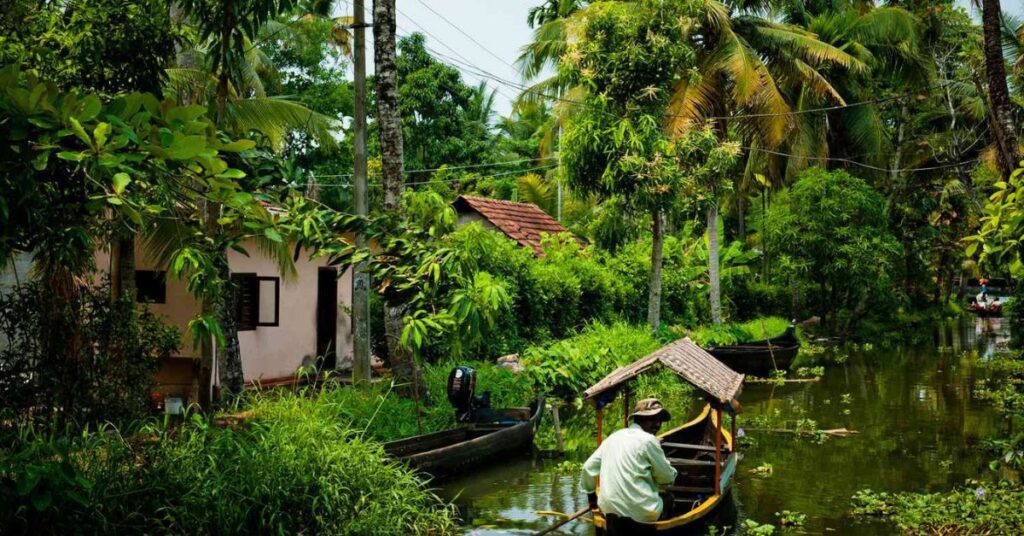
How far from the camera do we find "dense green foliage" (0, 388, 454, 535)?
6812 mm

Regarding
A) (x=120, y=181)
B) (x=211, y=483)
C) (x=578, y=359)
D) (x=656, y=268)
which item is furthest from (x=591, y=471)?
(x=656, y=268)

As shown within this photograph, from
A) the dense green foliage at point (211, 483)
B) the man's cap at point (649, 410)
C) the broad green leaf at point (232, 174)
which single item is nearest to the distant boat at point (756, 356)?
the man's cap at point (649, 410)

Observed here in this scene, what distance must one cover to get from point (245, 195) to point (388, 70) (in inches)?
340

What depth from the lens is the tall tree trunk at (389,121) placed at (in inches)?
525

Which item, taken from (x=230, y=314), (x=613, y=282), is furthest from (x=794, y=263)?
(x=230, y=314)

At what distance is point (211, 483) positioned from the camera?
771 cm

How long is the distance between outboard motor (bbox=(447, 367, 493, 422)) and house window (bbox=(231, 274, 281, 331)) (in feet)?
18.9

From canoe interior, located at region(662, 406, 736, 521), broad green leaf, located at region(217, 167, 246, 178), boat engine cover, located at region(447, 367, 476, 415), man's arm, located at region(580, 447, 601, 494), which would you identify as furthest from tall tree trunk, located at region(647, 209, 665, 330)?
broad green leaf, located at region(217, 167, 246, 178)

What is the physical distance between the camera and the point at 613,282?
23578 millimetres

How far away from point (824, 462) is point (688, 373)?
4.29 metres

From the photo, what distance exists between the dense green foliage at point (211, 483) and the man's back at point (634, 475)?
77.5 inches

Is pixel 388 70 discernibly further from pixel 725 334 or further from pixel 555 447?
pixel 725 334

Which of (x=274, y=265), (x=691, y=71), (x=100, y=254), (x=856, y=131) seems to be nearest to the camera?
(x=100, y=254)

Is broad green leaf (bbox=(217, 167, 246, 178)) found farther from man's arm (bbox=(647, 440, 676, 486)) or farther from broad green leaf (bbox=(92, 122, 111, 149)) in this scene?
man's arm (bbox=(647, 440, 676, 486))
